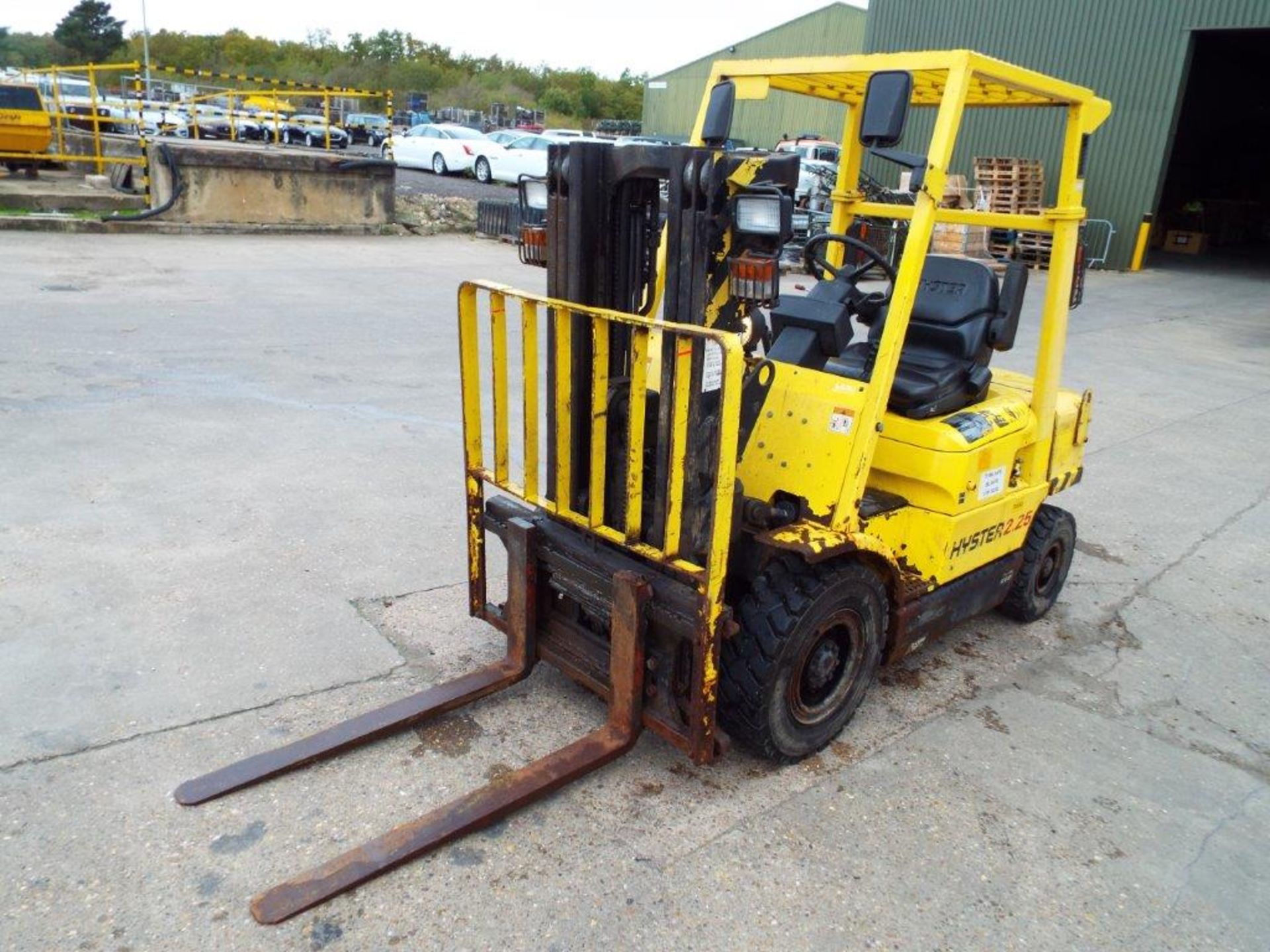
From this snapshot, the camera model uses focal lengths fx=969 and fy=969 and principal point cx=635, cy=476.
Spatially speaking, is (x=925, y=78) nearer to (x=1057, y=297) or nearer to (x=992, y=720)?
(x=1057, y=297)

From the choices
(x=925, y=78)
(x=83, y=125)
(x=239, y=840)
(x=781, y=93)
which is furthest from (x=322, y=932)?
(x=781, y=93)

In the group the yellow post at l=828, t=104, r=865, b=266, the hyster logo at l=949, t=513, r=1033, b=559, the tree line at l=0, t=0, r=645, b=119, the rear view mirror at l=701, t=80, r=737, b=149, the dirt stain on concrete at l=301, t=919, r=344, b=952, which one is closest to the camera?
the dirt stain on concrete at l=301, t=919, r=344, b=952

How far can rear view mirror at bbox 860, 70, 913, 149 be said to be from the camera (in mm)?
2949

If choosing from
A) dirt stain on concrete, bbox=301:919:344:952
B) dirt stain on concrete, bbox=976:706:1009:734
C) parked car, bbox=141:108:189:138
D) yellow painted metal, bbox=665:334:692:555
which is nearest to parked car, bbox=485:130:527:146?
parked car, bbox=141:108:189:138

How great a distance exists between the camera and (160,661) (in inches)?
153

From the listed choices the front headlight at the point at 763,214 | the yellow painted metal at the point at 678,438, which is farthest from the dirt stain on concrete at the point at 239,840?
the front headlight at the point at 763,214

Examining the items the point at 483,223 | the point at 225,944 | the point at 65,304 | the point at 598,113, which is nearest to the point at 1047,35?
the point at 483,223

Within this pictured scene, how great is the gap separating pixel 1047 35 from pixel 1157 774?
72.2ft

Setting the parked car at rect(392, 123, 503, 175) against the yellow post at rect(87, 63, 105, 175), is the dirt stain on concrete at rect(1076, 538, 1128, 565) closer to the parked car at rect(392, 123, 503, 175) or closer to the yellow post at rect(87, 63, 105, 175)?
the yellow post at rect(87, 63, 105, 175)

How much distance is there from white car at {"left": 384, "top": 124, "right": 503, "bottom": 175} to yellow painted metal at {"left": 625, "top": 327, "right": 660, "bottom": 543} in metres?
25.5

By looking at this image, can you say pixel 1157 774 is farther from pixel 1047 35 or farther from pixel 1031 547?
pixel 1047 35

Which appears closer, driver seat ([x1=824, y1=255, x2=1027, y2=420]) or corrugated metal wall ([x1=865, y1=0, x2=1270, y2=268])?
driver seat ([x1=824, y1=255, x2=1027, y2=420])

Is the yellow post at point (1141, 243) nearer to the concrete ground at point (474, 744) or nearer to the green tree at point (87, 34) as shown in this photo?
the concrete ground at point (474, 744)

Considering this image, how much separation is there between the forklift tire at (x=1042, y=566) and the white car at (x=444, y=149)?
24.4 metres
